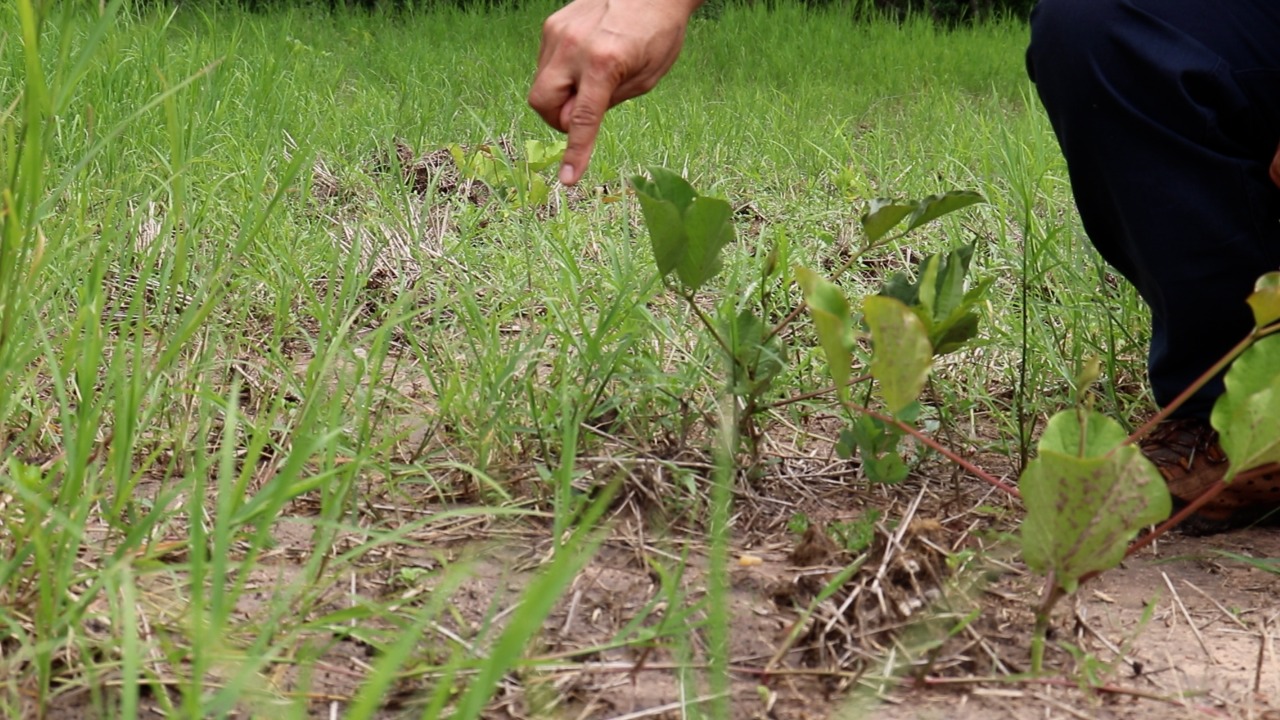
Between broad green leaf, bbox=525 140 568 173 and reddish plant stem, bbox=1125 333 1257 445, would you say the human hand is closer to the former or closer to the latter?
reddish plant stem, bbox=1125 333 1257 445

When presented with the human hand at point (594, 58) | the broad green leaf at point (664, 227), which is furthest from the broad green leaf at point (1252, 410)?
the human hand at point (594, 58)

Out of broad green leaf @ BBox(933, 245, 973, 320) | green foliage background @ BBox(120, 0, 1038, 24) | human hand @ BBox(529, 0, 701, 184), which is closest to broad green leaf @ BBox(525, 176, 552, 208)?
human hand @ BBox(529, 0, 701, 184)

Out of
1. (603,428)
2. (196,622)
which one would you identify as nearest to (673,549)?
(603,428)

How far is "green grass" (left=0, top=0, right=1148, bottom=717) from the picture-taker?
3.10 feet

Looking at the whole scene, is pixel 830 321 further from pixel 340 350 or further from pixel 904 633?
pixel 340 350

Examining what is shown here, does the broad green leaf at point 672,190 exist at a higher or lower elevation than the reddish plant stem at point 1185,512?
higher

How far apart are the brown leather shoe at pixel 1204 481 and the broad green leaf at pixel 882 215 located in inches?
19.6

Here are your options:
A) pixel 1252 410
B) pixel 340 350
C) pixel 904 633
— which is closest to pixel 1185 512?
pixel 1252 410

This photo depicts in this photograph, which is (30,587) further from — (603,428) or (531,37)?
(531,37)

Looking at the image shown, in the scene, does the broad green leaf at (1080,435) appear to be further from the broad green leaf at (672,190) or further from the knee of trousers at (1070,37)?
the knee of trousers at (1070,37)

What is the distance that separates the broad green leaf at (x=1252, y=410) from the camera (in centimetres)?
96

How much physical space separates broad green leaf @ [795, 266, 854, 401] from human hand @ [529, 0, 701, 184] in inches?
13.3

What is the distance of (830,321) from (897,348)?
0.06 meters

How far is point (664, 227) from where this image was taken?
1256 millimetres
